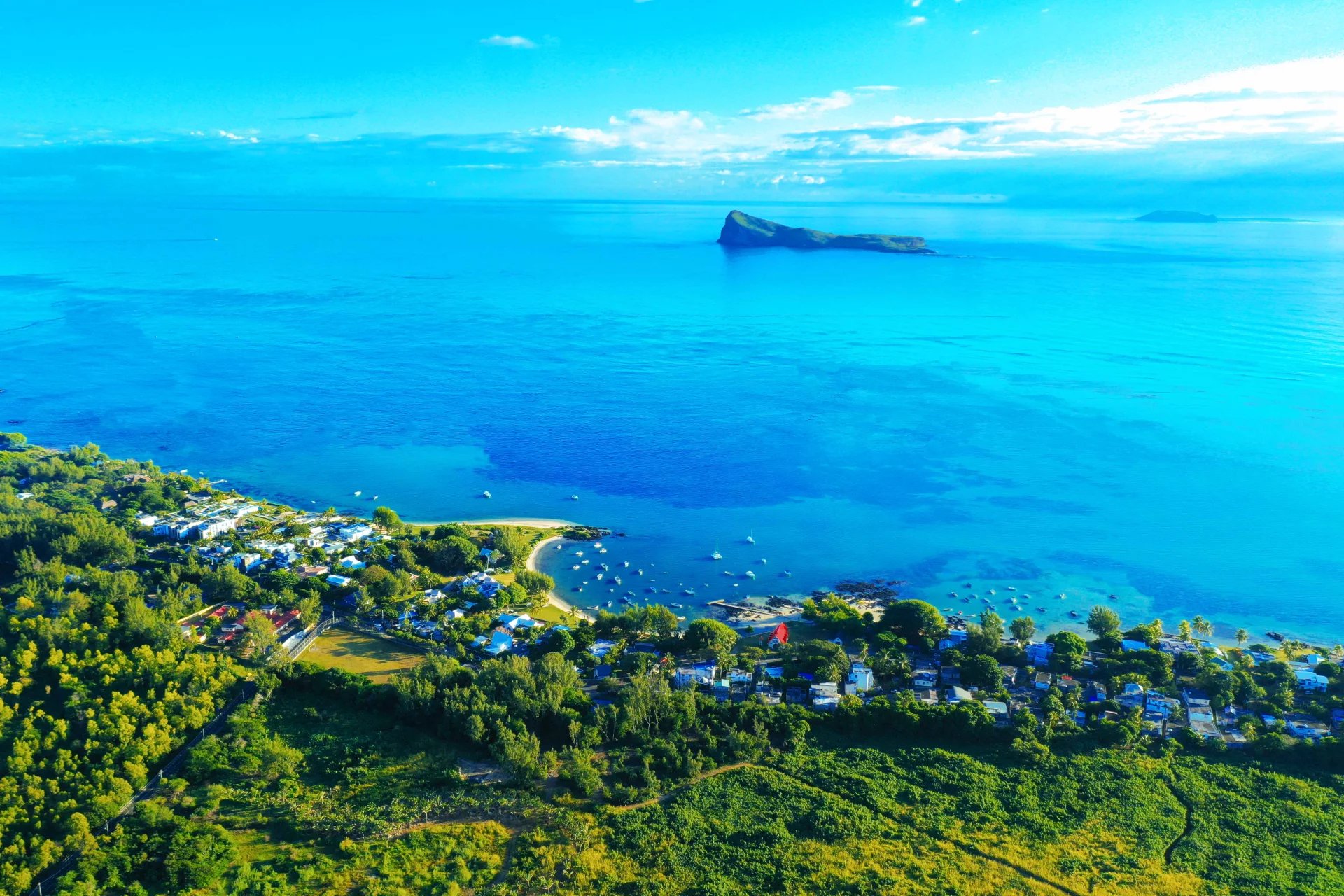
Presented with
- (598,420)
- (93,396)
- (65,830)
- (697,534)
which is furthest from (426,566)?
(93,396)

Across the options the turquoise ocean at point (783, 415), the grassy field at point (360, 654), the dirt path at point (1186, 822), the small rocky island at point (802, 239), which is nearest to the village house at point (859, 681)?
the turquoise ocean at point (783, 415)

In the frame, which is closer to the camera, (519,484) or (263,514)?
(263,514)

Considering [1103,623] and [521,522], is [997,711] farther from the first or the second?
[521,522]

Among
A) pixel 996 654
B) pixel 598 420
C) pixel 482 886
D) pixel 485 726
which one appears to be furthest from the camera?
pixel 598 420

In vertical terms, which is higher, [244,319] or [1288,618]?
[244,319]

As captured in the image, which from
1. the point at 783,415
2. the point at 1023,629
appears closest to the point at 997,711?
the point at 1023,629

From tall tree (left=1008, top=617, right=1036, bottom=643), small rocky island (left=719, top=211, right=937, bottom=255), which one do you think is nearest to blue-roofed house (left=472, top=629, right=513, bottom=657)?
tall tree (left=1008, top=617, right=1036, bottom=643)

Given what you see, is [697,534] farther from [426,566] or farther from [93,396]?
[93,396]
